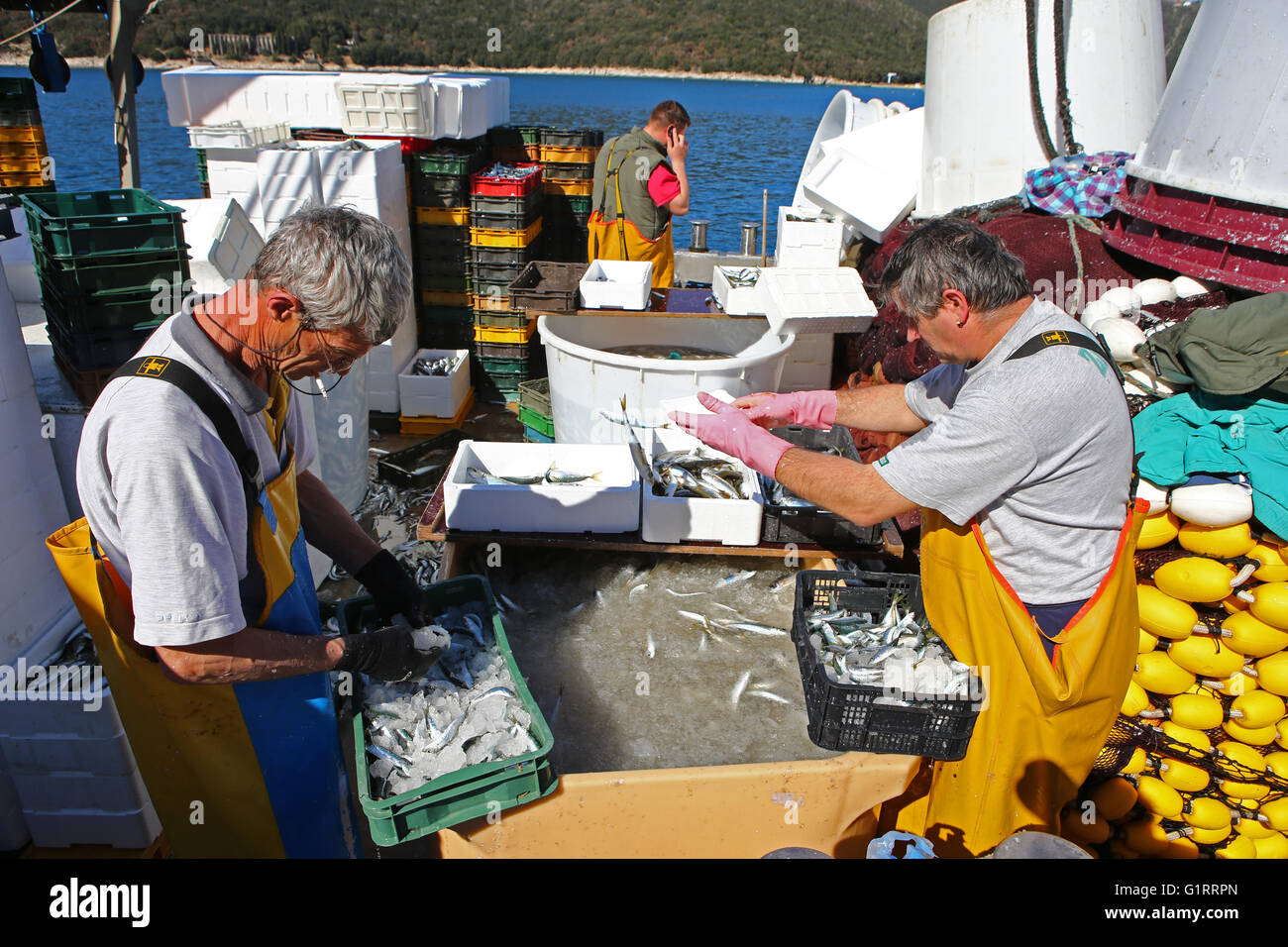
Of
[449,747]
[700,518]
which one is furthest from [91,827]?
[700,518]

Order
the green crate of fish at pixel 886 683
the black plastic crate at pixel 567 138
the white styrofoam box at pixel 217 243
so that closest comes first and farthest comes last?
the green crate of fish at pixel 886 683 → the white styrofoam box at pixel 217 243 → the black plastic crate at pixel 567 138

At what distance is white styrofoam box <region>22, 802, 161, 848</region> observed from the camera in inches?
116

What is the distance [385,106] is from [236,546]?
606 cm

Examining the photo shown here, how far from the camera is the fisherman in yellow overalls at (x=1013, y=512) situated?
213cm

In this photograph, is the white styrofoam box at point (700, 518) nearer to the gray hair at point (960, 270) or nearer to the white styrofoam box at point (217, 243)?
the gray hair at point (960, 270)

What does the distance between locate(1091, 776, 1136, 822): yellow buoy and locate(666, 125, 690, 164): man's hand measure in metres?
5.64

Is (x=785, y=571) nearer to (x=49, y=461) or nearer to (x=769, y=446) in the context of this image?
(x=769, y=446)

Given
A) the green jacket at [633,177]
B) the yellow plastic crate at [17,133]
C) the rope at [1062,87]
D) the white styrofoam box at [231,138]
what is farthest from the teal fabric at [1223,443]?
the yellow plastic crate at [17,133]

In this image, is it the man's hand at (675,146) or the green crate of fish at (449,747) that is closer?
→ the green crate of fish at (449,747)

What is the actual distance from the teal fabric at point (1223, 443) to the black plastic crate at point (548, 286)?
365cm

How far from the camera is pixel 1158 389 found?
4.05 metres

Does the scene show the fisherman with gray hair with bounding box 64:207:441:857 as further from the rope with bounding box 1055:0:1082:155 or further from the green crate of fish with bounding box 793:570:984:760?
the rope with bounding box 1055:0:1082:155

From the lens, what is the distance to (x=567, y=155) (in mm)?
8297

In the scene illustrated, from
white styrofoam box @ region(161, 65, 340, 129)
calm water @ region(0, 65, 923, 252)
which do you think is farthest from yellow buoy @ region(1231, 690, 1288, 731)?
calm water @ region(0, 65, 923, 252)
